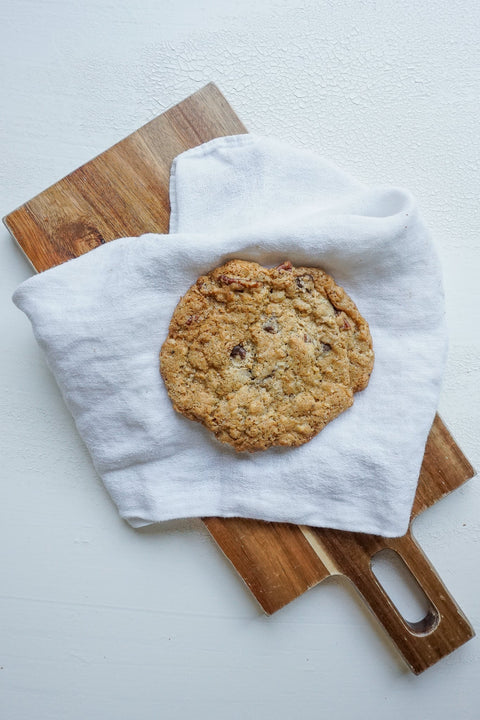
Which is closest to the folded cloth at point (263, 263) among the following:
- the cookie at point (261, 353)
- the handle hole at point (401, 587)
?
the cookie at point (261, 353)

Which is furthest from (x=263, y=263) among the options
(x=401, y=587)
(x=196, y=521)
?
(x=401, y=587)

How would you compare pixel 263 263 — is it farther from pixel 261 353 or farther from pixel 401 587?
pixel 401 587

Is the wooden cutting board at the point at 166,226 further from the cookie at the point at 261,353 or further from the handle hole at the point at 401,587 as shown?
the cookie at the point at 261,353

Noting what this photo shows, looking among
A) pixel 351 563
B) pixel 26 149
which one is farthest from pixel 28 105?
pixel 351 563

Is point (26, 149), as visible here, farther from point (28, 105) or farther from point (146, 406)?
point (146, 406)

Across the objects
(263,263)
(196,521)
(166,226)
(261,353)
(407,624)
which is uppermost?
(166,226)

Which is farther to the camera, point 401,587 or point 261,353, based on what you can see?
→ point 401,587
